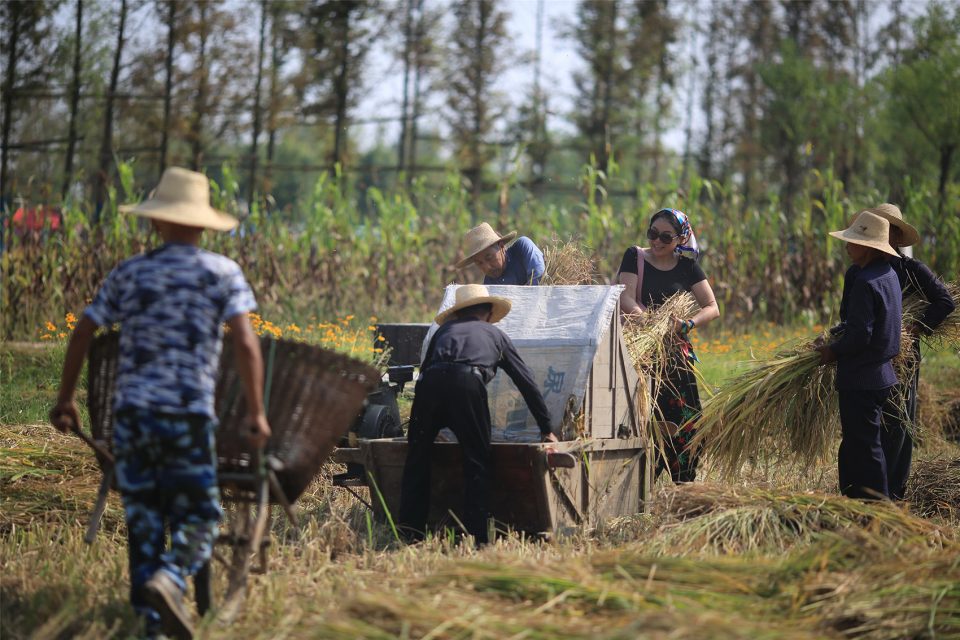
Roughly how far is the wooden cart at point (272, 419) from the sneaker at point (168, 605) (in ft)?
1.13

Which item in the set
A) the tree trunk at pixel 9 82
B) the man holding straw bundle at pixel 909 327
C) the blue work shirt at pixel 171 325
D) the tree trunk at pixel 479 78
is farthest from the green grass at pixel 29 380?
the tree trunk at pixel 479 78

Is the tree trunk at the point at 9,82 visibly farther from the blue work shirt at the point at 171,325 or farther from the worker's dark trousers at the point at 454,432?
the blue work shirt at the point at 171,325

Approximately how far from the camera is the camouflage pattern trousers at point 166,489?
4.11 metres

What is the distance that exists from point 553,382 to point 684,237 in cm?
160

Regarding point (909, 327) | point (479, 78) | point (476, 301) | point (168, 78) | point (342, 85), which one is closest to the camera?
point (476, 301)

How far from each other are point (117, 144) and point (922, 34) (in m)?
16.9

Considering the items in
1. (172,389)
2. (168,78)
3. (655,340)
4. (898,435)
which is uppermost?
(168,78)

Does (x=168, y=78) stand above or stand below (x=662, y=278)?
above

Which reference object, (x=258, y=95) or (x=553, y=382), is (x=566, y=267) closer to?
(x=553, y=382)

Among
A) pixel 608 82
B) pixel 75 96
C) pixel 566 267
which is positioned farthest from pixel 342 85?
pixel 566 267

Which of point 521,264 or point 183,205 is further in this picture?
point 521,264

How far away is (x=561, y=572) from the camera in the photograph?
14.0ft

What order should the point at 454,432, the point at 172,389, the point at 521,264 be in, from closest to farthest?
the point at 172,389 < the point at 454,432 < the point at 521,264

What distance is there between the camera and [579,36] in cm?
2855
